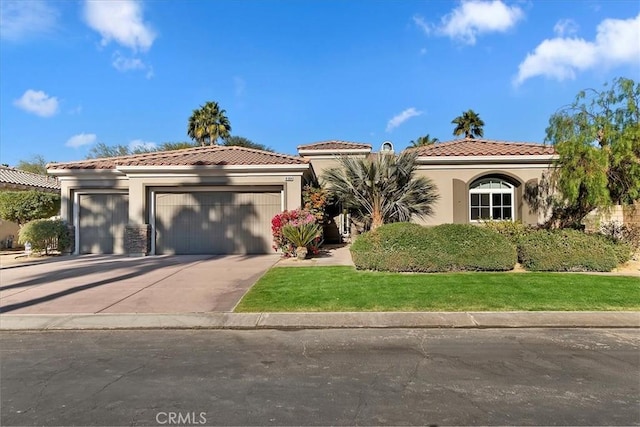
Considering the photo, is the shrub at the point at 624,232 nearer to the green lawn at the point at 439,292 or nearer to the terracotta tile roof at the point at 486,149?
the green lawn at the point at 439,292

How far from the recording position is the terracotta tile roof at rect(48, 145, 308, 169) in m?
16.0

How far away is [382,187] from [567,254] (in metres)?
6.28

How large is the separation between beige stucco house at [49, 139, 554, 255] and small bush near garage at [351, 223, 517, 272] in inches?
190

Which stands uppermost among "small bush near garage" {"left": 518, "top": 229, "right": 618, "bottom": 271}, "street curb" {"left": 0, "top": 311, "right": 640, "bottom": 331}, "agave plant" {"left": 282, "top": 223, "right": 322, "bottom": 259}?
"agave plant" {"left": 282, "top": 223, "right": 322, "bottom": 259}

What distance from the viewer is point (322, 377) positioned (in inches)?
184

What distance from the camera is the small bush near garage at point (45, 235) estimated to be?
15.7 metres

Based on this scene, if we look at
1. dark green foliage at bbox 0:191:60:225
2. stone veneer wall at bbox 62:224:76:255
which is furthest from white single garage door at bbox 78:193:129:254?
dark green foliage at bbox 0:191:60:225

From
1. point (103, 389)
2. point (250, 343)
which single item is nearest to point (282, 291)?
point (250, 343)

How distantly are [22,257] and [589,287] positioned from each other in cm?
1890

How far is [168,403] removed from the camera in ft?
13.1

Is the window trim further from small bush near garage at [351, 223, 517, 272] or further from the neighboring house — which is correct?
the neighboring house

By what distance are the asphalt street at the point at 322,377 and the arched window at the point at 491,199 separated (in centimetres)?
1018

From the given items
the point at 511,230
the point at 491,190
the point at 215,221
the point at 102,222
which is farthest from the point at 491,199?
the point at 102,222

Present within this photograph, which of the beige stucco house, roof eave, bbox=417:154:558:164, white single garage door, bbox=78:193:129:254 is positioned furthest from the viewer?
white single garage door, bbox=78:193:129:254
